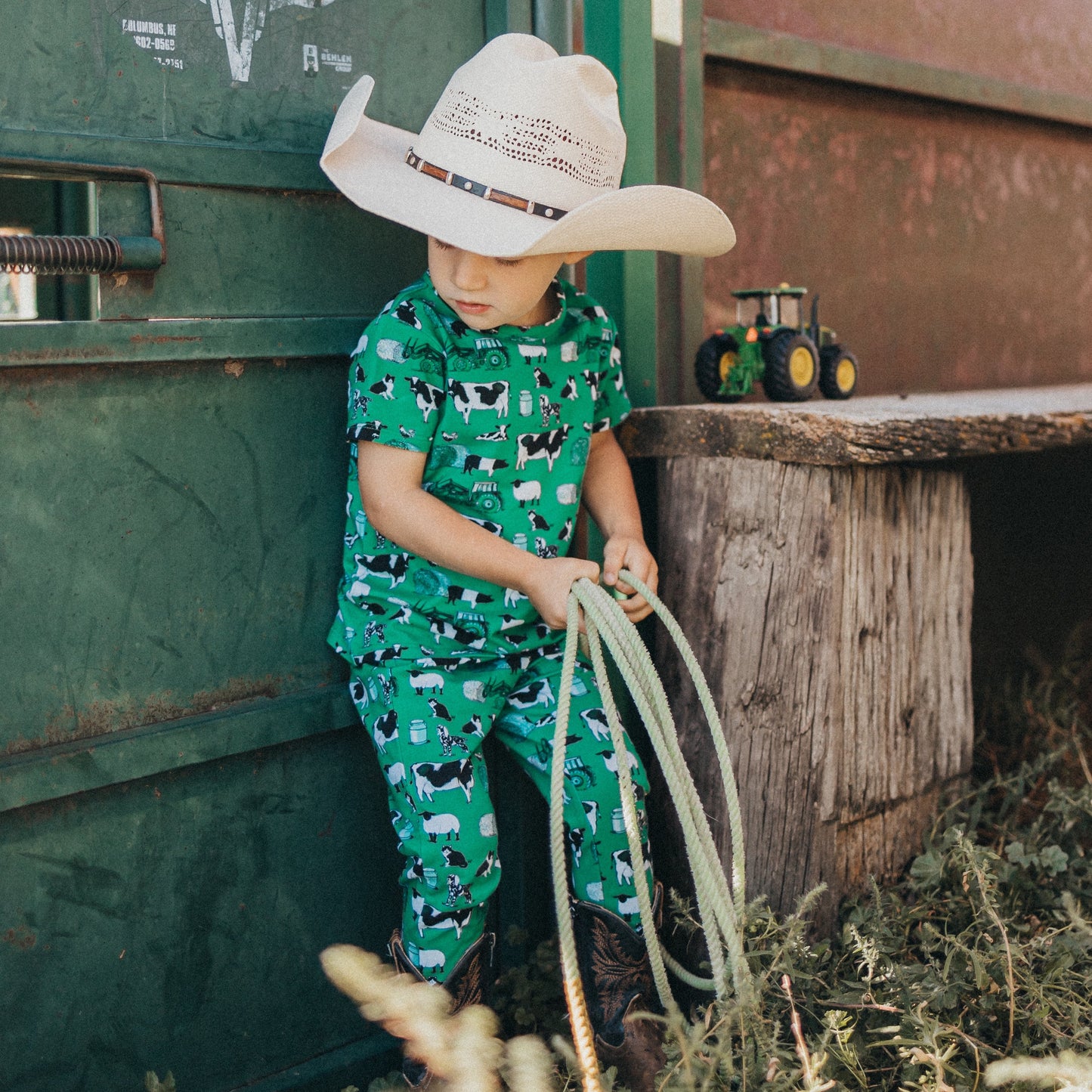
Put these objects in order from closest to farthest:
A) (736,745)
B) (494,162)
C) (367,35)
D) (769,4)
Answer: (494,162) → (367,35) → (736,745) → (769,4)

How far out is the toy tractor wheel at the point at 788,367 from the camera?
92.0 inches

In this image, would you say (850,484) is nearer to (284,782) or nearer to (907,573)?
(907,573)

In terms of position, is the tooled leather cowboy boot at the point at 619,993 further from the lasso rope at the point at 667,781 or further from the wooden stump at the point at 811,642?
the wooden stump at the point at 811,642

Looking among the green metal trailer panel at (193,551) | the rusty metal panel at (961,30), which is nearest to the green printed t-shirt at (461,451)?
the green metal trailer panel at (193,551)

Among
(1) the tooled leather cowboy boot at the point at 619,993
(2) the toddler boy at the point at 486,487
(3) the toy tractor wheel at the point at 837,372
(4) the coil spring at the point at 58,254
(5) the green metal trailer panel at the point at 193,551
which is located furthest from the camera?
(3) the toy tractor wheel at the point at 837,372

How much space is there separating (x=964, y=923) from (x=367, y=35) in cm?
182

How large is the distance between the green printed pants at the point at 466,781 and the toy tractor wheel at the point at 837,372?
93cm

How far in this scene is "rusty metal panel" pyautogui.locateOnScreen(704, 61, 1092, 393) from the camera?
2721mm

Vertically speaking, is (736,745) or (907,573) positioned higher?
(907,573)

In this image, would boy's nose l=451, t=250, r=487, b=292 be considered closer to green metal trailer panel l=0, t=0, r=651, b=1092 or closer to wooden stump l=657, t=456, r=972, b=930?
green metal trailer panel l=0, t=0, r=651, b=1092

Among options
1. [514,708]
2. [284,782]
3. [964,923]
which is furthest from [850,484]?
[284,782]

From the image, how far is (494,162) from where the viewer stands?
171 centimetres

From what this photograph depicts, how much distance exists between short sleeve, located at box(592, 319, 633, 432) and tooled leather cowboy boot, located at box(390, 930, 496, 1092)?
87 centimetres

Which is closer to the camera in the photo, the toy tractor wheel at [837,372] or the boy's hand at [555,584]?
the boy's hand at [555,584]
